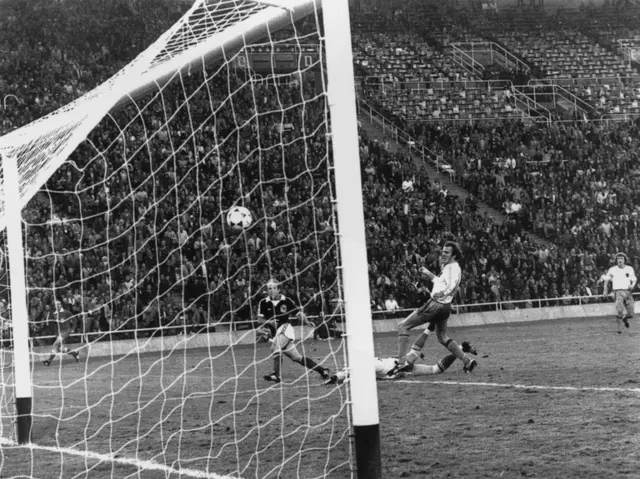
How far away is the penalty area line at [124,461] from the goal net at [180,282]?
0.09 feet

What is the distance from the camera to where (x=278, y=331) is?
13047mm

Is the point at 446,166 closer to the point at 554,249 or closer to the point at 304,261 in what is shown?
the point at 554,249

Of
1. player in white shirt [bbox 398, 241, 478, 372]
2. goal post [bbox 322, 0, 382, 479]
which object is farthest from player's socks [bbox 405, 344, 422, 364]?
goal post [bbox 322, 0, 382, 479]

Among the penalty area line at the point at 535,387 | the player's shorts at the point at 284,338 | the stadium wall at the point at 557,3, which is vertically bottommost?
the penalty area line at the point at 535,387

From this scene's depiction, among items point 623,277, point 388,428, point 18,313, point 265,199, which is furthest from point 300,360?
point 265,199

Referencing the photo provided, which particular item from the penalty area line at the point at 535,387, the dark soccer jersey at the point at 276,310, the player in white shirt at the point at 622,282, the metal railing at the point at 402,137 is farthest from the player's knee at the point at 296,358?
the metal railing at the point at 402,137

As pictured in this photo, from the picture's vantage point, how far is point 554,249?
32.0 m

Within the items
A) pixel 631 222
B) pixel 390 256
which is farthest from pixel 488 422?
pixel 631 222

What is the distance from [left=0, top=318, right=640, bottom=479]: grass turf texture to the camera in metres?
7.02

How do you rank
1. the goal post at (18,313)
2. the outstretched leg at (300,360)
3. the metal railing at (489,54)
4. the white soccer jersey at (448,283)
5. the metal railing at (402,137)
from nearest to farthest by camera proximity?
the goal post at (18,313) → the outstretched leg at (300,360) → the white soccer jersey at (448,283) → the metal railing at (402,137) → the metal railing at (489,54)

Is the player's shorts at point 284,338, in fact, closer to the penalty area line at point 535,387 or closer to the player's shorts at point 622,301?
the penalty area line at point 535,387

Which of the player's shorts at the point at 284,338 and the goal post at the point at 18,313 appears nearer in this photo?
the goal post at the point at 18,313

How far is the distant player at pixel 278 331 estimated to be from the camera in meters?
12.7

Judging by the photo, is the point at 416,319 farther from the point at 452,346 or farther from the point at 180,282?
the point at 180,282
